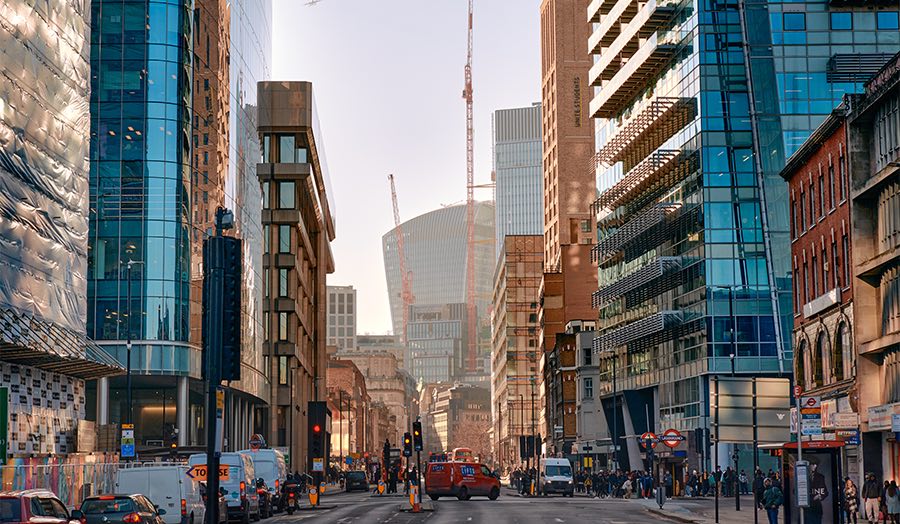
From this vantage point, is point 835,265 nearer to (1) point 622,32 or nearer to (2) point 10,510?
(2) point 10,510

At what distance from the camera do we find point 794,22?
294ft

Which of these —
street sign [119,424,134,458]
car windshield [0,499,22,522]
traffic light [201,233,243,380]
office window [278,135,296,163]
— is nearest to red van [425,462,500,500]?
street sign [119,424,134,458]

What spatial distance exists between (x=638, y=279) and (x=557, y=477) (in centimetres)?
1705

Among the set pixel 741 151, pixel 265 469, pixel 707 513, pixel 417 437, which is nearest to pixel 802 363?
pixel 707 513

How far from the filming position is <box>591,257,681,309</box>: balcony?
95.8 meters

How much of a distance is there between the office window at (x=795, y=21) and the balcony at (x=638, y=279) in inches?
663

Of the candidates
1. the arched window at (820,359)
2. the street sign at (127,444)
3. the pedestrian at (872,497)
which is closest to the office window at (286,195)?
the street sign at (127,444)

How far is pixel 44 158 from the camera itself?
5941cm

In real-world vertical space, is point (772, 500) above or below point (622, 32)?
below

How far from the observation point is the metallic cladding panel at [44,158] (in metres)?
54.6

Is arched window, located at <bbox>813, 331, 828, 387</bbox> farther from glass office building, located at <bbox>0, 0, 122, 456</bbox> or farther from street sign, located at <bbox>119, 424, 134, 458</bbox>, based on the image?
glass office building, located at <bbox>0, 0, 122, 456</bbox>

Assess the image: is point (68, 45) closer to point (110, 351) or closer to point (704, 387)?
point (110, 351)

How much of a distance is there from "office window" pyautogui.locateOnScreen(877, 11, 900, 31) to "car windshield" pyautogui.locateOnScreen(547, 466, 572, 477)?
115ft

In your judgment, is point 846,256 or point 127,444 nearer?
point 127,444
